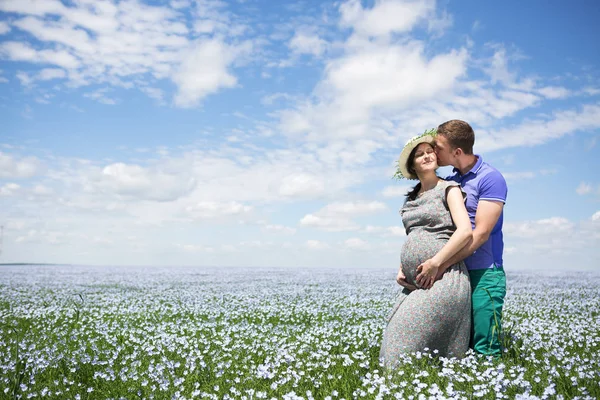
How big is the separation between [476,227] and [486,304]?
A: 912mm

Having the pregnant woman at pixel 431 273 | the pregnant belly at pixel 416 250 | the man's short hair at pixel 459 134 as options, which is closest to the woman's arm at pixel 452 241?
the pregnant woman at pixel 431 273

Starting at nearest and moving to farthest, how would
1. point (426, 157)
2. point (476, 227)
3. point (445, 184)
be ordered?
point (476, 227), point (445, 184), point (426, 157)

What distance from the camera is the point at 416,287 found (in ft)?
16.2

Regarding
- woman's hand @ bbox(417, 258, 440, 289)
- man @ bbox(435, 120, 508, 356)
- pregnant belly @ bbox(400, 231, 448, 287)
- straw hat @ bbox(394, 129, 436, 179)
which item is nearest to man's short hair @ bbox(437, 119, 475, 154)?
man @ bbox(435, 120, 508, 356)

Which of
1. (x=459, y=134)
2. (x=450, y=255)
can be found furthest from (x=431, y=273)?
(x=459, y=134)

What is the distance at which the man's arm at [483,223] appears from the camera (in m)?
4.49

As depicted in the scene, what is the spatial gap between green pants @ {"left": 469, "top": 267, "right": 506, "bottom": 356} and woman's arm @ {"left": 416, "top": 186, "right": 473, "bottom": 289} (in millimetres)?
534

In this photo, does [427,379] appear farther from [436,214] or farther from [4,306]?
[4,306]

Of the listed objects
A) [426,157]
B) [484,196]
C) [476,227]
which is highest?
[426,157]

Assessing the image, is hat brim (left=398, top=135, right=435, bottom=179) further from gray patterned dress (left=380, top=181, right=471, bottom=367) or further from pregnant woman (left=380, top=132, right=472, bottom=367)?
gray patterned dress (left=380, top=181, right=471, bottom=367)

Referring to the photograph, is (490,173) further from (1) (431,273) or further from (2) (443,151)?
(1) (431,273)

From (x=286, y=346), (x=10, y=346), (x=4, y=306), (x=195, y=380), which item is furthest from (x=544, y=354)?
(x=4, y=306)

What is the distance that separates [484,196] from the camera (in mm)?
4570

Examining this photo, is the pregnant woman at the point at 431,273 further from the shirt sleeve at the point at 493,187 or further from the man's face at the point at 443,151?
the shirt sleeve at the point at 493,187
